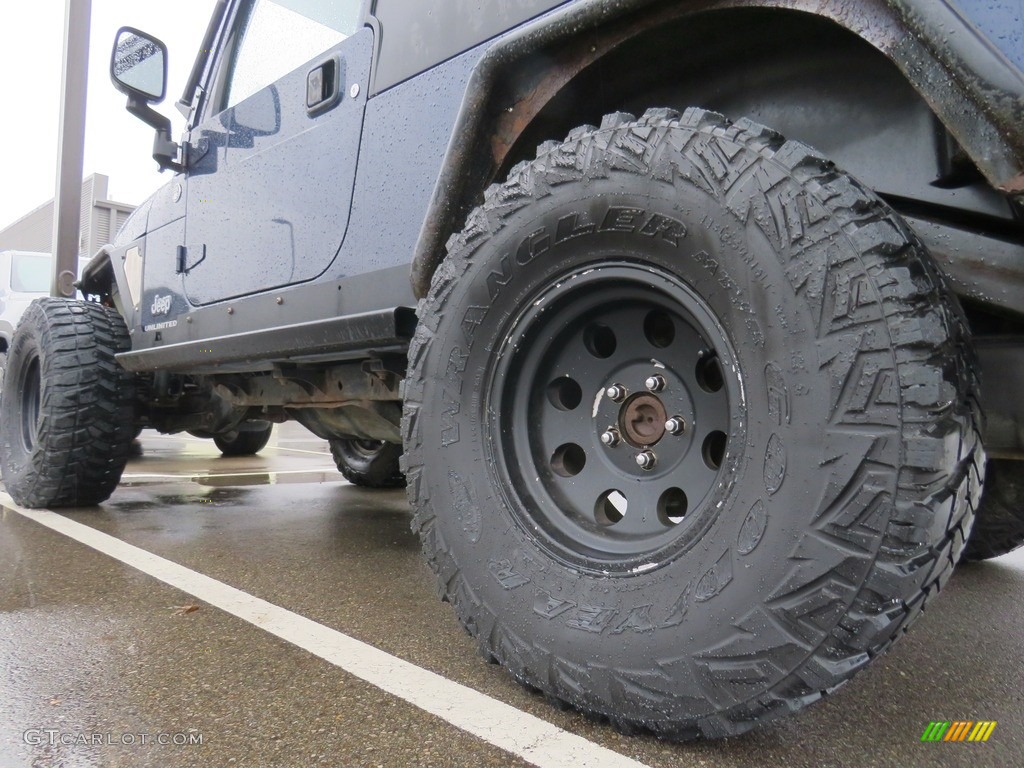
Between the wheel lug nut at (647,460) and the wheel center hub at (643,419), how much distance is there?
0.02 metres

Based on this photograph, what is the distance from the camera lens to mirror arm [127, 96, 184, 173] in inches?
118

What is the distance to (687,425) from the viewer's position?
134 centimetres

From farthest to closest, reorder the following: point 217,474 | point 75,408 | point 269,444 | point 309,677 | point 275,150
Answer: point 269,444, point 217,474, point 75,408, point 275,150, point 309,677

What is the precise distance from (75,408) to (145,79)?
1.53m

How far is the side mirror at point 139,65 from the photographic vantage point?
2.97 metres

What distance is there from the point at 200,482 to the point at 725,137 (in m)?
4.71

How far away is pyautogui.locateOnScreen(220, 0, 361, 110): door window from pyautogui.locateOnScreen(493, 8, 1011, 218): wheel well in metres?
0.98

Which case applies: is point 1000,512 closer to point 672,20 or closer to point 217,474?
point 672,20

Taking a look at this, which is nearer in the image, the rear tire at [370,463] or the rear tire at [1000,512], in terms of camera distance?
the rear tire at [1000,512]

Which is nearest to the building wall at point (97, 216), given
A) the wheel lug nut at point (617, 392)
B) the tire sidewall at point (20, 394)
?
the tire sidewall at point (20, 394)

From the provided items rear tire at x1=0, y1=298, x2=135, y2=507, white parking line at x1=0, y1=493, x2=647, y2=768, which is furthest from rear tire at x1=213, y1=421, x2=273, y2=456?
white parking line at x1=0, y1=493, x2=647, y2=768

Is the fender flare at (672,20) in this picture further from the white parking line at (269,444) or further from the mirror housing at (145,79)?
the white parking line at (269,444)

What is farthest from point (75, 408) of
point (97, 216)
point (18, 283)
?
point (18, 283)

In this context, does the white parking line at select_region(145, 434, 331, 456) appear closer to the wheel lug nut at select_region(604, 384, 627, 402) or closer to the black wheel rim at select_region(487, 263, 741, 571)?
the black wheel rim at select_region(487, 263, 741, 571)
